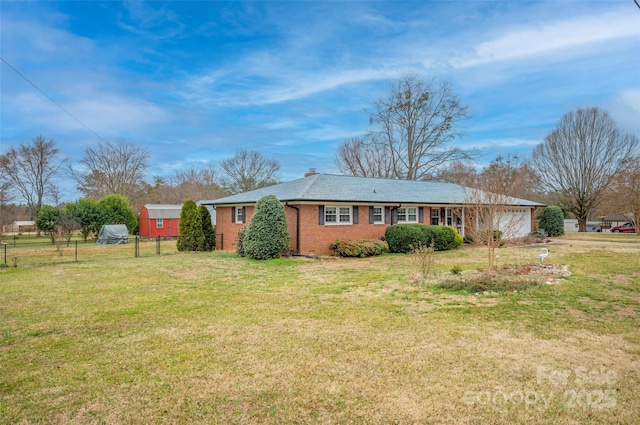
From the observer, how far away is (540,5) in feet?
37.5

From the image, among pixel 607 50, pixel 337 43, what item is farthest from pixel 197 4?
pixel 607 50

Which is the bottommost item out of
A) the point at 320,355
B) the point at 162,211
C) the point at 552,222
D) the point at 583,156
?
the point at 320,355

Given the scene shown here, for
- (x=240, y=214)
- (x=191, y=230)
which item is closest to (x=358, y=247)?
(x=240, y=214)

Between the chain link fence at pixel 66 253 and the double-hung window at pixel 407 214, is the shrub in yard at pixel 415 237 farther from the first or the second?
the chain link fence at pixel 66 253

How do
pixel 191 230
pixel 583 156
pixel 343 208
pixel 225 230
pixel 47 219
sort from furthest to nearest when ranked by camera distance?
1. pixel 583 156
2. pixel 47 219
3. pixel 225 230
4. pixel 191 230
5. pixel 343 208

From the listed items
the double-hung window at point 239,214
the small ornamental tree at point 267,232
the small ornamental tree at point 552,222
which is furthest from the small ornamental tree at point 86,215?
the small ornamental tree at point 552,222

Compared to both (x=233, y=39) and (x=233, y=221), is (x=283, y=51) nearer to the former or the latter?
(x=233, y=39)

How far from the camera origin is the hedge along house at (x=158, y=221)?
3469 centimetres

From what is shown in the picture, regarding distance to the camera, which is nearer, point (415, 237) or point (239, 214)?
point (415, 237)

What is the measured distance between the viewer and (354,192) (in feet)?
64.2

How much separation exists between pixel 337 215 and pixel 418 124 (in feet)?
72.9

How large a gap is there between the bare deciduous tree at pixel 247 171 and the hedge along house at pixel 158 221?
12595 mm

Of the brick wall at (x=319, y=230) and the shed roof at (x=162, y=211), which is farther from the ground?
the shed roof at (x=162, y=211)

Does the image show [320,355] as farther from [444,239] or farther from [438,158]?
[438,158]
